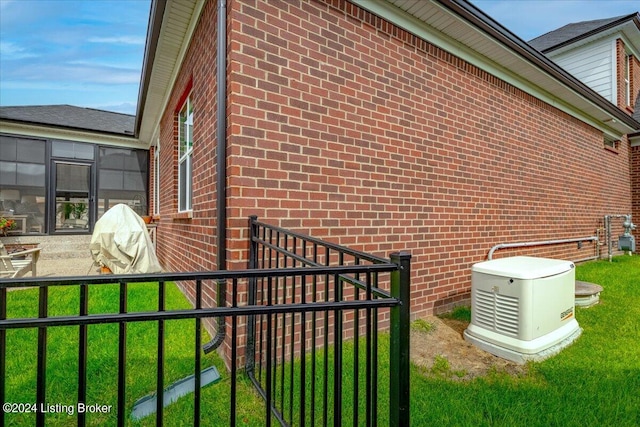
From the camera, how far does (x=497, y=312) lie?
2803 millimetres

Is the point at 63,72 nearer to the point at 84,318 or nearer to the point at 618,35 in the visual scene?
the point at 84,318

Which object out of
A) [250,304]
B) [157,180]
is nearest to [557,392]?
[250,304]

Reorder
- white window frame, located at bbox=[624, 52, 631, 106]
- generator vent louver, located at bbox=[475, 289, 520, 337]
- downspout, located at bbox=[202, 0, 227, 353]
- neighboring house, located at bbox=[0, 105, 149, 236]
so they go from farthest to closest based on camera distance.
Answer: white window frame, located at bbox=[624, 52, 631, 106] → neighboring house, located at bbox=[0, 105, 149, 236] → generator vent louver, located at bbox=[475, 289, 520, 337] → downspout, located at bbox=[202, 0, 227, 353]

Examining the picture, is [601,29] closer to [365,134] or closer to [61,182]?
[365,134]

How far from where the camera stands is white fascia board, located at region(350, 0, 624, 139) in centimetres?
333

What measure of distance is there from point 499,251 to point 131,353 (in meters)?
4.65

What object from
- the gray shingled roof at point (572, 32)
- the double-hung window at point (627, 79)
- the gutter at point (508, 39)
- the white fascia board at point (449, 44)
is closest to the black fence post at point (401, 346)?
the white fascia board at point (449, 44)

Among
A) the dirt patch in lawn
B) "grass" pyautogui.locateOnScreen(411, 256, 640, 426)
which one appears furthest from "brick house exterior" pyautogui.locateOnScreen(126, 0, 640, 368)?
"grass" pyautogui.locateOnScreen(411, 256, 640, 426)

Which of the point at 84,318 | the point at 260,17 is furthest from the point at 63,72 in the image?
the point at 84,318

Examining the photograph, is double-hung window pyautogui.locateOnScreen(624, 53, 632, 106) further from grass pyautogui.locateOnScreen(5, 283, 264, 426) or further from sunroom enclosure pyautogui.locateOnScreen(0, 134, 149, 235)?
sunroom enclosure pyautogui.locateOnScreen(0, 134, 149, 235)

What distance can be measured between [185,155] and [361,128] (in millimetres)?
3160

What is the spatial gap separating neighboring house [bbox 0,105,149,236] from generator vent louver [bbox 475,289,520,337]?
10.1 m

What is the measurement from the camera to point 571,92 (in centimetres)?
581

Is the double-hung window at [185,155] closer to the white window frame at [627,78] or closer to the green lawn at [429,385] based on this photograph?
the green lawn at [429,385]
